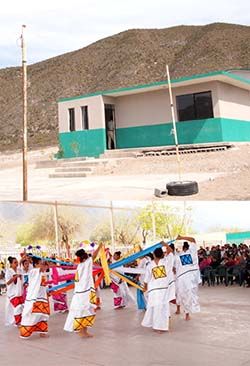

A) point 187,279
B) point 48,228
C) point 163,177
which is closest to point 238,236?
point 48,228

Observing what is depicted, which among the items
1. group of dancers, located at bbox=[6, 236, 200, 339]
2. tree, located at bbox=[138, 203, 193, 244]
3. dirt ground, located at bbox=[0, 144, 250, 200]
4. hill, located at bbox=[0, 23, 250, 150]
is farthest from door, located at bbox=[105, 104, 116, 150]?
hill, located at bbox=[0, 23, 250, 150]

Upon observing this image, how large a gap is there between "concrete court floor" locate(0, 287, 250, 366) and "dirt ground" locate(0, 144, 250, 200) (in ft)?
17.6

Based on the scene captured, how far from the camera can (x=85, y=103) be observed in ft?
95.7

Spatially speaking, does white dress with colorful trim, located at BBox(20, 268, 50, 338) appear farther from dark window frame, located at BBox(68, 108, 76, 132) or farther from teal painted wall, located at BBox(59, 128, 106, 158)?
dark window frame, located at BBox(68, 108, 76, 132)

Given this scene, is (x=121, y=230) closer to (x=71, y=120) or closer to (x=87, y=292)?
(x=71, y=120)

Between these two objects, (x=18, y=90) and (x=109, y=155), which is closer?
(x=109, y=155)

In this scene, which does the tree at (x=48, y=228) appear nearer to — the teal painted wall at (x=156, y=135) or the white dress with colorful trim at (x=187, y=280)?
the teal painted wall at (x=156, y=135)

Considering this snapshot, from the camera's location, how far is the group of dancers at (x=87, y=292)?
7.50 meters

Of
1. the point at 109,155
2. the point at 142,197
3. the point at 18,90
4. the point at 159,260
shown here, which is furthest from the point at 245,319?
the point at 18,90

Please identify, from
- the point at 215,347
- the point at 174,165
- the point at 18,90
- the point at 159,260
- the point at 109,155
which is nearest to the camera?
the point at 215,347

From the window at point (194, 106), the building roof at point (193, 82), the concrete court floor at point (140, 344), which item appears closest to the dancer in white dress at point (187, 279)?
the concrete court floor at point (140, 344)

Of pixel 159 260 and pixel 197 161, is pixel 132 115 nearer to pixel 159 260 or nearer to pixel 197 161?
pixel 197 161

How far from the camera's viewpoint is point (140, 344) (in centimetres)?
666

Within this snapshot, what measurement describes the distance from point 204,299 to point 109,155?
55.5 feet
